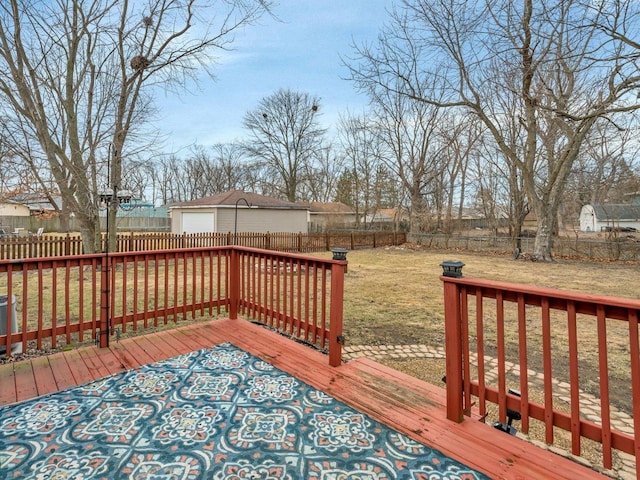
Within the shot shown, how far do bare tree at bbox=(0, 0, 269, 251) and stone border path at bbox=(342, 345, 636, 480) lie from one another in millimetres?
6720

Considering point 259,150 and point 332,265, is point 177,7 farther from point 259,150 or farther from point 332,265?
point 259,150

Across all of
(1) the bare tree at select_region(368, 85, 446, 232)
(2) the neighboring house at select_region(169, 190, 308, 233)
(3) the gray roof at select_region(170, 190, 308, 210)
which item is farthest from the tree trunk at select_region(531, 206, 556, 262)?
(2) the neighboring house at select_region(169, 190, 308, 233)

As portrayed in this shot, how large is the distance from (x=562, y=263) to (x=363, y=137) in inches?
651

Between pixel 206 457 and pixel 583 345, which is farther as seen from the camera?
pixel 583 345

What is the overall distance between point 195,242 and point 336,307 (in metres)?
11.4

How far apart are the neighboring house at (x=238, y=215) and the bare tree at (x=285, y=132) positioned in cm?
779

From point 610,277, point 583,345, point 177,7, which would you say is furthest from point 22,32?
point 610,277

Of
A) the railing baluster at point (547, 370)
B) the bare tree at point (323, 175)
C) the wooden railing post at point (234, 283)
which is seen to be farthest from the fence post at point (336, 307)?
the bare tree at point (323, 175)

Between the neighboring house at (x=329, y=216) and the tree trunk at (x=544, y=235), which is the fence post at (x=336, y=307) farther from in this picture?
the neighboring house at (x=329, y=216)

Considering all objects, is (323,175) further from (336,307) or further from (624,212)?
(336,307)

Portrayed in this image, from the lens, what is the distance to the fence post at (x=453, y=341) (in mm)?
2072

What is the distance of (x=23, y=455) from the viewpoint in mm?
1814

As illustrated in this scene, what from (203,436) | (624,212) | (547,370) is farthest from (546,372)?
(624,212)

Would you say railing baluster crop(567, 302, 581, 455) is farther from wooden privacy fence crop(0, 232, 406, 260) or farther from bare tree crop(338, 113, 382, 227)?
bare tree crop(338, 113, 382, 227)
